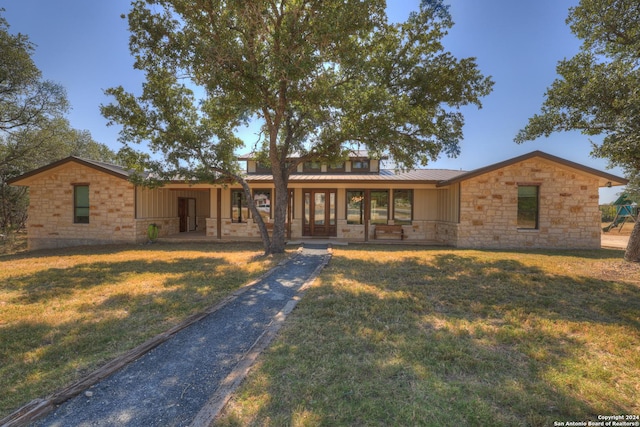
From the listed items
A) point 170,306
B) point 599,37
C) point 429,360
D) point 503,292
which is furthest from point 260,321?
point 599,37

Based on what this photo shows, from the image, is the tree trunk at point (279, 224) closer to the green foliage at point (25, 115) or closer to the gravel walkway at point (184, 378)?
the gravel walkway at point (184, 378)

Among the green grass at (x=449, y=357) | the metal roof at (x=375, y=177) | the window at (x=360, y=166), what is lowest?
the green grass at (x=449, y=357)

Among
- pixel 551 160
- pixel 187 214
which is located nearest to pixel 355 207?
pixel 551 160

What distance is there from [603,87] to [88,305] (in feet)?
41.7

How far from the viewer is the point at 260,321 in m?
4.79

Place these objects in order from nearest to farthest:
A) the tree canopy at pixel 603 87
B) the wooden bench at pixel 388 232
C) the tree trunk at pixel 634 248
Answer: the tree canopy at pixel 603 87
the tree trunk at pixel 634 248
the wooden bench at pixel 388 232

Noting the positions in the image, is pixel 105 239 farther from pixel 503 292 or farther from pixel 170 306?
pixel 503 292

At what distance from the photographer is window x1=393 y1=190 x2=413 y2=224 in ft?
50.4

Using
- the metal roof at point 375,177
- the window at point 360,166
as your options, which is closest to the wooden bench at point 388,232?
the metal roof at point 375,177

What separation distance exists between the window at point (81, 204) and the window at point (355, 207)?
13.1m

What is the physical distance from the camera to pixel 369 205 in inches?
599

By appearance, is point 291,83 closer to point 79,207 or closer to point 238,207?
Answer: point 238,207

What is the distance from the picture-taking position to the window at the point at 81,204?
582 inches

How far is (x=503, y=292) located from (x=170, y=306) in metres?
6.75
